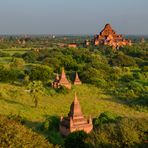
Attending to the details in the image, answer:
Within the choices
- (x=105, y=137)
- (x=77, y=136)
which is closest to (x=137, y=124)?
(x=105, y=137)

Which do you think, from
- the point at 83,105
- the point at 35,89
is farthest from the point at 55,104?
the point at 83,105

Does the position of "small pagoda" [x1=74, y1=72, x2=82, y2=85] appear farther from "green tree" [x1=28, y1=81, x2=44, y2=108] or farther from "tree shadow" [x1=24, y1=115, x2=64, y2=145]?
"tree shadow" [x1=24, y1=115, x2=64, y2=145]

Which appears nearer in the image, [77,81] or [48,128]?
[48,128]

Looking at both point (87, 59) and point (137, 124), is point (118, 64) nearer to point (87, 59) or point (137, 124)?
point (87, 59)

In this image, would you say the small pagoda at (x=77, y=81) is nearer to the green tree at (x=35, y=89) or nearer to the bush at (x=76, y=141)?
the green tree at (x=35, y=89)

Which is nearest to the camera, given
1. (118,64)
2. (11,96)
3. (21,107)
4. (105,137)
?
(105,137)

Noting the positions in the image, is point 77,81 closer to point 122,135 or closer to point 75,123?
point 75,123
